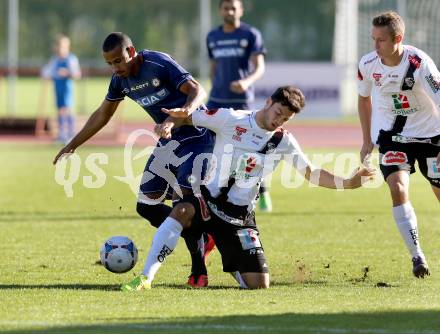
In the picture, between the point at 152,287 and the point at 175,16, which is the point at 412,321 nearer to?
the point at 152,287

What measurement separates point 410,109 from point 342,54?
21.5m

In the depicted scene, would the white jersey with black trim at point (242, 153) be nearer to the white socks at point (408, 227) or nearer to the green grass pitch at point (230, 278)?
the green grass pitch at point (230, 278)

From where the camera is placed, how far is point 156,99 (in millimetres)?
8523

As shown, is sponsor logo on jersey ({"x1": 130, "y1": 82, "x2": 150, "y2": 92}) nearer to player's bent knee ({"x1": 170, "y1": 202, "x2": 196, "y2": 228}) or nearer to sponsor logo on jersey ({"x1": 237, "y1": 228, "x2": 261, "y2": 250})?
player's bent knee ({"x1": 170, "y1": 202, "x2": 196, "y2": 228})

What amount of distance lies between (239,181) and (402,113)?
60.6 inches

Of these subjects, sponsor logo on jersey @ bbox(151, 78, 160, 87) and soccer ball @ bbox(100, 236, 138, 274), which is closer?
soccer ball @ bbox(100, 236, 138, 274)

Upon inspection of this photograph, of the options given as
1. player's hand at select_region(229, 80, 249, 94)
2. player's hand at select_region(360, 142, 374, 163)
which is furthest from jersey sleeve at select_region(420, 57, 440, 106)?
player's hand at select_region(229, 80, 249, 94)

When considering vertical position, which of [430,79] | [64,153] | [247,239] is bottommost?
[247,239]

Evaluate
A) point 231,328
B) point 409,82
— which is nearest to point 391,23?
point 409,82

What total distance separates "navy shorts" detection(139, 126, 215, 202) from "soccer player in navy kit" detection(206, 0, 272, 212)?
14.7ft

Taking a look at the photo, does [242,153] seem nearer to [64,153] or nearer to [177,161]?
[177,161]

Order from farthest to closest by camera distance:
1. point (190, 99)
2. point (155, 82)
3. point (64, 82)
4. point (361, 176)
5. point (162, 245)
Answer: point (64, 82) → point (155, 82) → point (190, 99) → point (361, 176) → point (162, 245)

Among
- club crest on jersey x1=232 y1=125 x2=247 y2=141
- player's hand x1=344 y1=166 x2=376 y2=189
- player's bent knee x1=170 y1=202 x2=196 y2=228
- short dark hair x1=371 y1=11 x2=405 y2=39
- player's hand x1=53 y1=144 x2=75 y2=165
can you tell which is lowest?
player's bent knee x1=170 y1=202 x2=196 y2=228

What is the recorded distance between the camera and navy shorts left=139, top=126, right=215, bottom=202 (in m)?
8.36
